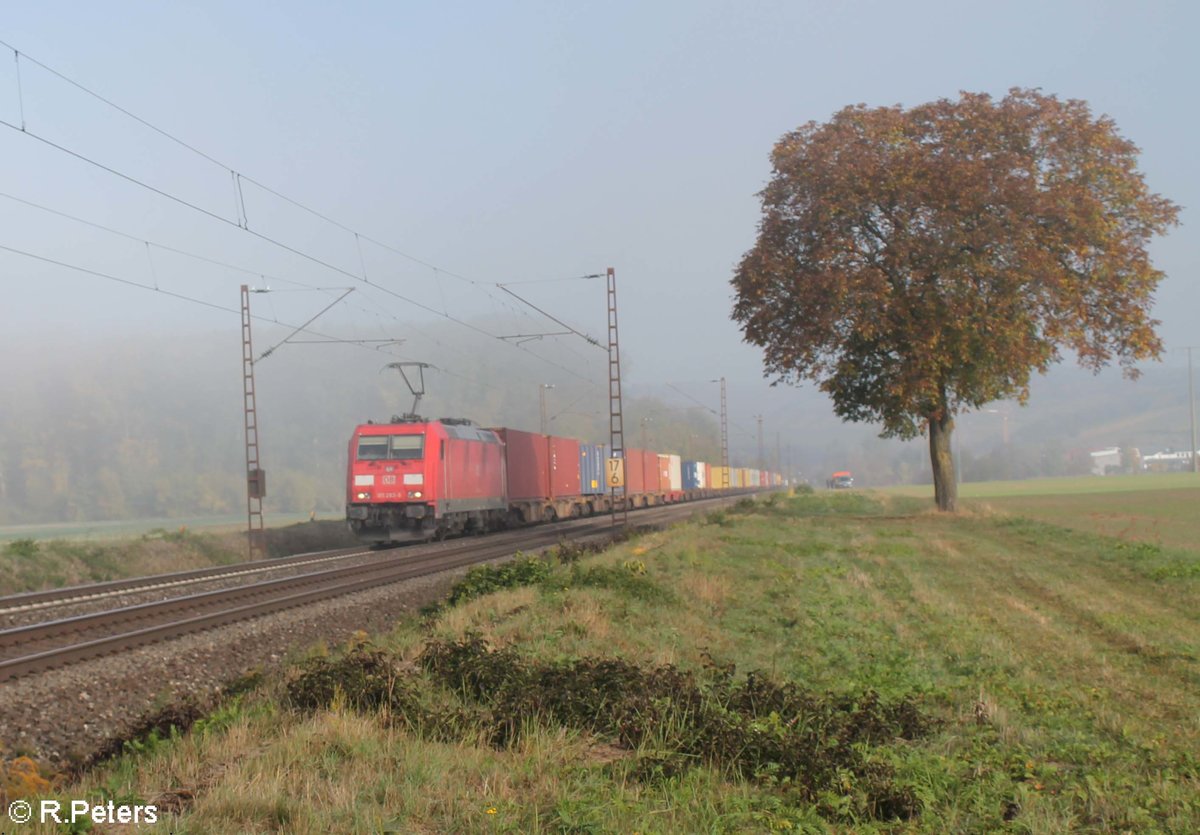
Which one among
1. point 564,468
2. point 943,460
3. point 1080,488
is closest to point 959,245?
point 943,460

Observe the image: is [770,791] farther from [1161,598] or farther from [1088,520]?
[1088,520]

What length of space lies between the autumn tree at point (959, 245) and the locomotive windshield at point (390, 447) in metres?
11.1

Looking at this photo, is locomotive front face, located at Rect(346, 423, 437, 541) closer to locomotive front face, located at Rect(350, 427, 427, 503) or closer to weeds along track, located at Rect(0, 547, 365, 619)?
locomotive front face, located at Rect(350, 427, 427, 503)

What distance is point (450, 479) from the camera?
30.8m

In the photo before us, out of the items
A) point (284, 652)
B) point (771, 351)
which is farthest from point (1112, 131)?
point (284, 652)

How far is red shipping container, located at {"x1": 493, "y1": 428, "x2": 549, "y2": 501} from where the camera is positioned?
1494 inches

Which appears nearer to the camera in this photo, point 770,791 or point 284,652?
point 770,791

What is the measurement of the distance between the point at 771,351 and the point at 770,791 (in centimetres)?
2676

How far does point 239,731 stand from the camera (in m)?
7.02
